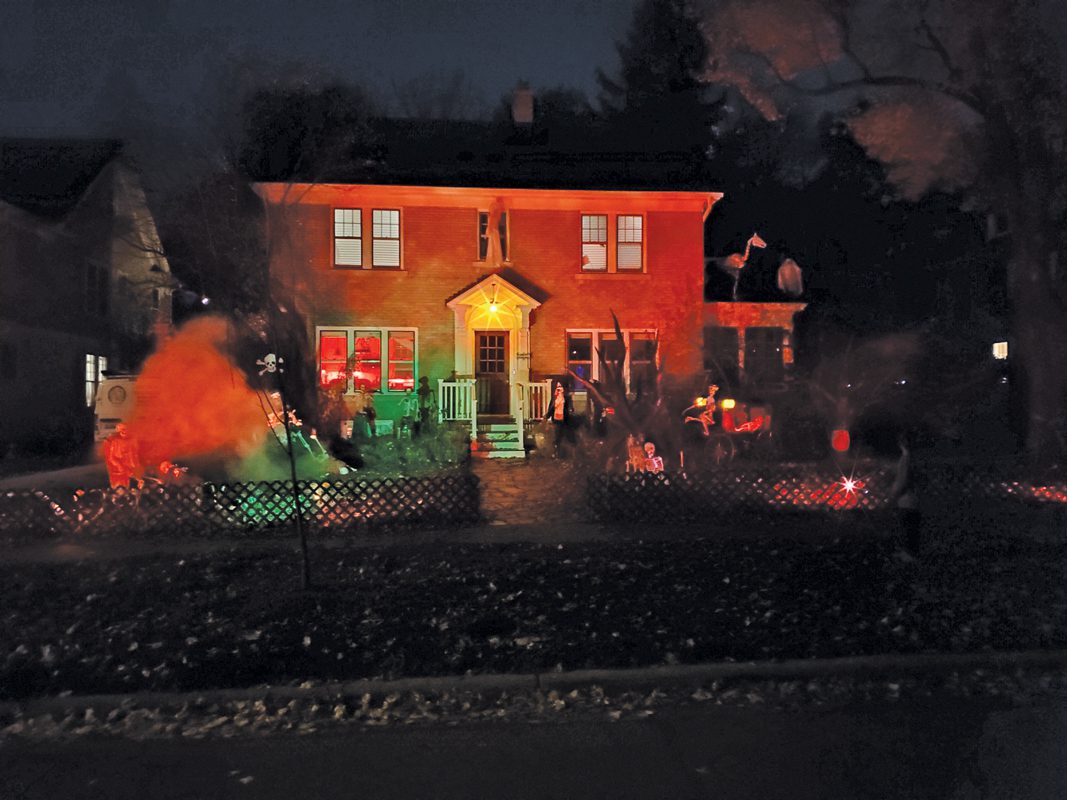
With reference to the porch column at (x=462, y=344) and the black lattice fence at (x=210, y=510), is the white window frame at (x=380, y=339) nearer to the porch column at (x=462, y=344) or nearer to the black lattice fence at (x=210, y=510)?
the porch column at (x=462, y=344)

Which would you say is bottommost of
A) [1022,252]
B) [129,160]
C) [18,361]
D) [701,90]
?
[18,361]

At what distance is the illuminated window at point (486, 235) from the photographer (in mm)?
20516

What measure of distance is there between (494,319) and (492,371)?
1249 millimetres

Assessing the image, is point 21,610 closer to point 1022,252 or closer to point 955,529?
point 955,529

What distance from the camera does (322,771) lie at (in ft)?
14.7

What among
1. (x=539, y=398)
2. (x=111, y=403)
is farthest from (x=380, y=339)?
(x=111, y=403)

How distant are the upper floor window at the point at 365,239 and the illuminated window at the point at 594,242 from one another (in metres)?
4.53

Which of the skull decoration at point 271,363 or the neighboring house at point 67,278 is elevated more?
the neighboring house at point 67,278

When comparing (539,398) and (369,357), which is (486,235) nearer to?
(369,357)

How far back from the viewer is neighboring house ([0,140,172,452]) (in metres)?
21.7

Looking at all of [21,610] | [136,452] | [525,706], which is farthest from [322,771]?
[136,452]

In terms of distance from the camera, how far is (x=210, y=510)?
9586 millimetres

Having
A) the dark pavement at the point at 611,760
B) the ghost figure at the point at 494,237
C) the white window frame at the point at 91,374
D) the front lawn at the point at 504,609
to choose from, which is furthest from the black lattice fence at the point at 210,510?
the white window frame at the point at 91,374

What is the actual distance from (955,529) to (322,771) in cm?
781
